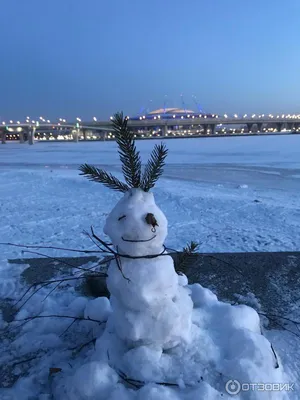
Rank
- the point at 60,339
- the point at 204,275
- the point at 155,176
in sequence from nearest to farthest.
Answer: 1. the point at 155,176
2. the point at 60,339
3. the point at 204,275

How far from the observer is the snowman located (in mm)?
1588

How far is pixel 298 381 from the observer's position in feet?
5.89

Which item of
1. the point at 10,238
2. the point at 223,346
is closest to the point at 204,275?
the point at 223,346

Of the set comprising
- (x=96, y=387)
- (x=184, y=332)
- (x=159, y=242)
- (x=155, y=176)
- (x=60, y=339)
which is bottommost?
(x=60, y=339)

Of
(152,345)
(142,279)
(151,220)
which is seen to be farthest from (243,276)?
(151,220)

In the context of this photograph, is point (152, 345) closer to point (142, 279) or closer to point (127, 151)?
point (142, 279)

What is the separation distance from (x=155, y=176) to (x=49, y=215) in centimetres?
548

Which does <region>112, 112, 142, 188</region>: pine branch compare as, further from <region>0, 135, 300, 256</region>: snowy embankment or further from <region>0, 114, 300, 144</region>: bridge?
<region>0, 114, 300, 144</region>: bridge

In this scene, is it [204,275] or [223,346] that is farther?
[204,275]

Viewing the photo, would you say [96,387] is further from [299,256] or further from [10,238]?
[10,238]

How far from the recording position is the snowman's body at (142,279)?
159 cm

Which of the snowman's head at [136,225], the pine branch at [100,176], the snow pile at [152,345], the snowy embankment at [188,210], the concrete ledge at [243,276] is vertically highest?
the pine branch at [100,176]

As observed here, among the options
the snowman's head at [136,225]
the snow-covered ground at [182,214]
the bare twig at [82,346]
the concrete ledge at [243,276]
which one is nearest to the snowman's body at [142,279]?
the snowman's head at [136,225]

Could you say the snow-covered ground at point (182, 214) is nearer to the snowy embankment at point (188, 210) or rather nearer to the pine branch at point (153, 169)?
the snowy embankment at point (188, 210)
